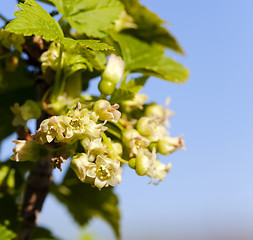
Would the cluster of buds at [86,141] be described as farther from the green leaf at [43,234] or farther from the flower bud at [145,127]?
the green leaf at [43,234]

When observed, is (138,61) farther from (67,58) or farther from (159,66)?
(67,58)

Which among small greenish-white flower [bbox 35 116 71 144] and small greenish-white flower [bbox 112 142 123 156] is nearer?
small greenish-white flower [bbox 35 116 71 144]

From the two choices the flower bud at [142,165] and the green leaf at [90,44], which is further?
the flower bud at [142,165]

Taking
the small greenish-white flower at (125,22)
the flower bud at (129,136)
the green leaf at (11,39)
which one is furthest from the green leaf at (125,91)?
the small greenish-white flower at (125,22)

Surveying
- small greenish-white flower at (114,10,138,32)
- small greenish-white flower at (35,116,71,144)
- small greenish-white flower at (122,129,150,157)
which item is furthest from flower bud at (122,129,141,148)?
small greenish-white flower at (114,10,138,32)

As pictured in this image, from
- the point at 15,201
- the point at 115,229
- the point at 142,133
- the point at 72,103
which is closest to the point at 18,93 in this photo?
the point at 15,201

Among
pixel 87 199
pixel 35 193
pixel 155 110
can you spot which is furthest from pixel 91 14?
pixel 87 199

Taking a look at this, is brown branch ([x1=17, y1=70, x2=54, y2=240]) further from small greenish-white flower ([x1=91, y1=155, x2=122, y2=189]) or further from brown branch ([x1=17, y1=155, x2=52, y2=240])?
small greenish-white flower ([x1=91, y1=155, x2=122, y2=189])

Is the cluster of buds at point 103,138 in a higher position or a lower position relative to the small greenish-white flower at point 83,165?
higher
